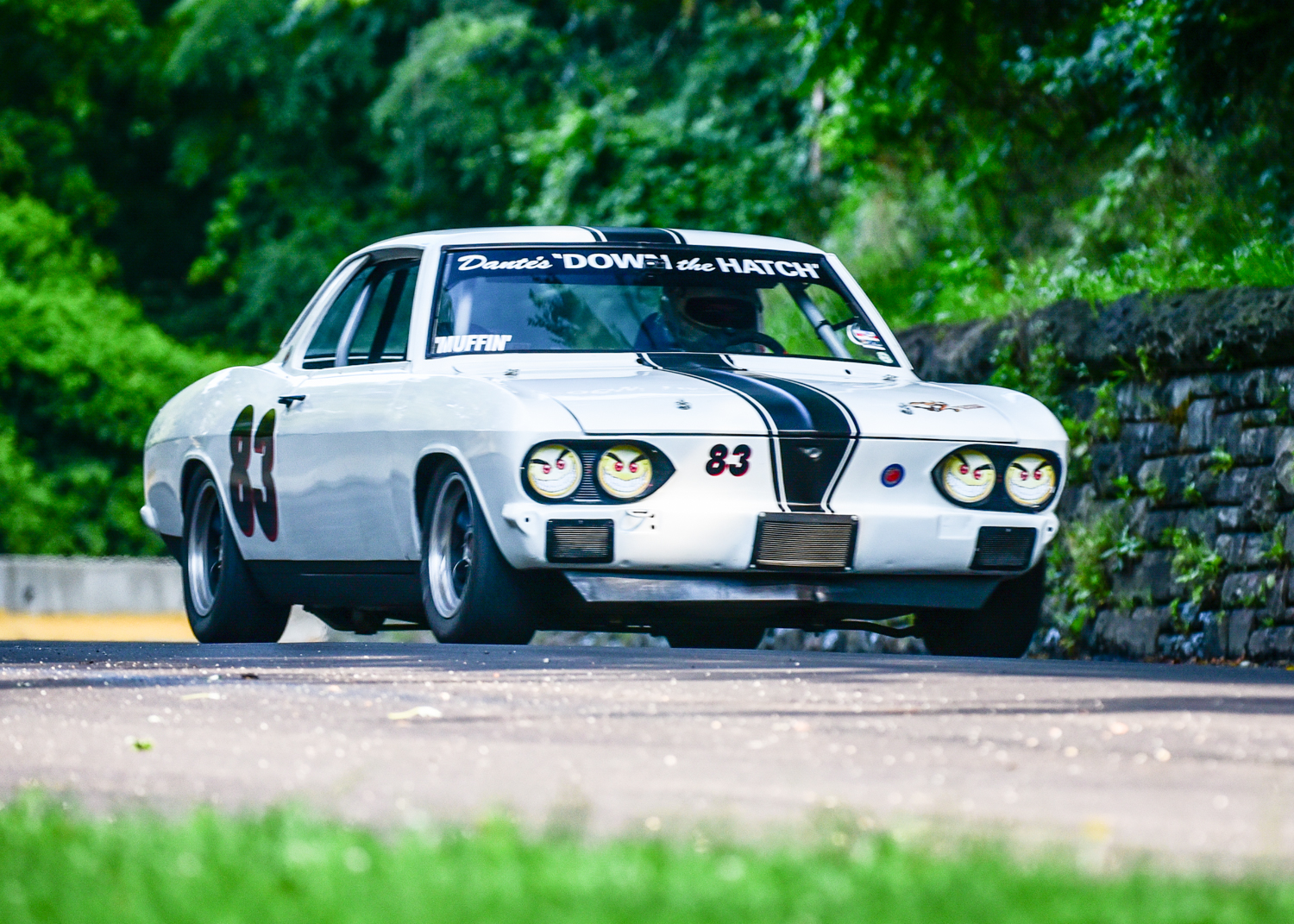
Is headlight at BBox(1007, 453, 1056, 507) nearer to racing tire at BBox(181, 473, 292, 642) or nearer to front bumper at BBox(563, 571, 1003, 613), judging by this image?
front bumper at BBox(563, 571, 1003, 613)

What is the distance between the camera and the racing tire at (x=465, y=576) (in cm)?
809

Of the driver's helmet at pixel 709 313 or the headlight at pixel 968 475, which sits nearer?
the headlight at pixel 968 475

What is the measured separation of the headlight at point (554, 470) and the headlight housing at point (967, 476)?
49.9 inches

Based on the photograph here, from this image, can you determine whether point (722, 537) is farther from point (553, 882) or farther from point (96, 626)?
point (96, 626)

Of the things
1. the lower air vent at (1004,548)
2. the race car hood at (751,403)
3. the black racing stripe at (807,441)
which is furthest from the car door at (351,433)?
the lower air vent at (1004,548)

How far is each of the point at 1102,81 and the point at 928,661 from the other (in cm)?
911

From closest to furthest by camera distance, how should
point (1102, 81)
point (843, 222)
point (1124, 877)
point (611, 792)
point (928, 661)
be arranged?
point (1124, 877)
point (611, 792)
point (928, 661)
point (1102, 81)
point (843, 222)

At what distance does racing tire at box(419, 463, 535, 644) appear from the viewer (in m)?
8.09

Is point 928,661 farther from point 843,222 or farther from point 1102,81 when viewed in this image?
point 843,222

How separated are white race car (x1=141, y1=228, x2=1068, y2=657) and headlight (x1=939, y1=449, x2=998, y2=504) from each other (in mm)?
10

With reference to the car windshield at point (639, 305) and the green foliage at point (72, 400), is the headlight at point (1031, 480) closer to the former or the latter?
the car windshield at point (639, 305)

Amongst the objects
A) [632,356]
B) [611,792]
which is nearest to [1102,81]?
[632,356]

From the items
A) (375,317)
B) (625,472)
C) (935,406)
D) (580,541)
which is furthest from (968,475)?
(375,317)

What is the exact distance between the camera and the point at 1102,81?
16.0m
